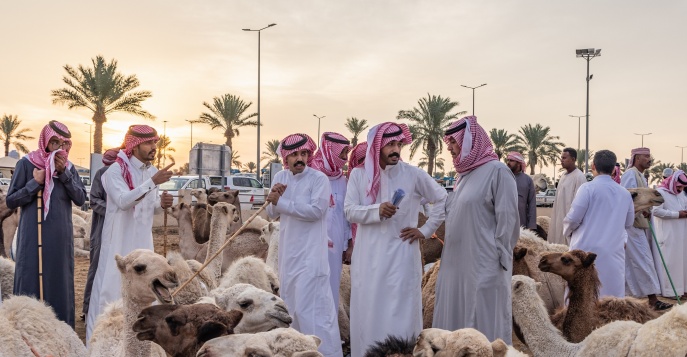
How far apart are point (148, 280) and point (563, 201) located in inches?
270

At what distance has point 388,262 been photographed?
5.07 meters

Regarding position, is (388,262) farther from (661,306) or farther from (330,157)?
(661,306)

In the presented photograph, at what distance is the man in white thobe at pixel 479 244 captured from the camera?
15.3ft

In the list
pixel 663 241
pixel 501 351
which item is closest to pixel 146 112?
pixel 663 241

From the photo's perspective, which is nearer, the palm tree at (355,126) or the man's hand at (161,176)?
the man's hand at (161,176)

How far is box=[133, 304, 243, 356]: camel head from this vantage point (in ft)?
9.83

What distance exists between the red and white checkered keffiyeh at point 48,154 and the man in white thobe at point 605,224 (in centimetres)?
495

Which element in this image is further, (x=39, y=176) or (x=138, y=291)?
(x=39, y=176)

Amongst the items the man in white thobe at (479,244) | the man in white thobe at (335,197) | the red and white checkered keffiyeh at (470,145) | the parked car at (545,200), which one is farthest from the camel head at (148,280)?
the parked car at (545,200)

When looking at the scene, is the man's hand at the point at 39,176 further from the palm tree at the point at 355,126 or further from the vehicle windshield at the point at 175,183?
the palm tree at the point at 355,126

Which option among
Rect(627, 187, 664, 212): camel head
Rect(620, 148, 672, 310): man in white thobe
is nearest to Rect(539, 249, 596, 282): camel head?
Rect(627, 187, 664, 212): camel head

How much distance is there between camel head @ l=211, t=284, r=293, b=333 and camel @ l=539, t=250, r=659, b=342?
229cm

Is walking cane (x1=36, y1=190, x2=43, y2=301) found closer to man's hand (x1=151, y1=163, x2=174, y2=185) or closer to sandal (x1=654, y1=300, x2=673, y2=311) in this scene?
man's hand (x1=151, y1=163, x2=174, y2=185)

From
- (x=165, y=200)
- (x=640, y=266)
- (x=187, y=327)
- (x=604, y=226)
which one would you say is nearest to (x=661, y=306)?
(x=640, y=266)
